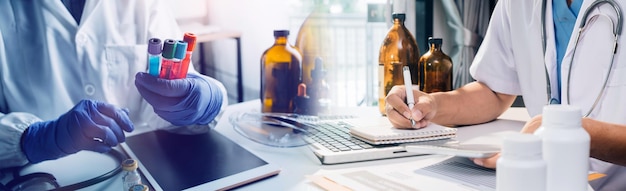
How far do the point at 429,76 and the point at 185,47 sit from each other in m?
0.72

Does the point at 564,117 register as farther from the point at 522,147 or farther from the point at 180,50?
the point at 180,50

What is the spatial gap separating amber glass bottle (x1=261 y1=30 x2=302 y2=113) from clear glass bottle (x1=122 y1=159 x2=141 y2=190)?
0.39 meters

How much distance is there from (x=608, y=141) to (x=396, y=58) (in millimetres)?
578

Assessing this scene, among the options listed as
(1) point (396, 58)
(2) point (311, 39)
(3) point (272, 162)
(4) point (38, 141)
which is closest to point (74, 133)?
(4) point (38, 141)

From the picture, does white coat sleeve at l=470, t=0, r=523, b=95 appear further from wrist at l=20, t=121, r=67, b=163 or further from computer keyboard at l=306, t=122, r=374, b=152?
wrist at l=20, t=121, r=67, b=163

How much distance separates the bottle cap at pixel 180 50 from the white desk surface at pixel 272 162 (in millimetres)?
184

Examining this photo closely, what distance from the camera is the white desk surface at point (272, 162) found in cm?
73

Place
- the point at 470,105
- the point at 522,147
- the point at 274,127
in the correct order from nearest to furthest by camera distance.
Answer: the point at 522,147
the point at 274,127
the point at 470,105

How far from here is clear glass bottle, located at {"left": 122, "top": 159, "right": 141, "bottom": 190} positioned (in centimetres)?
76

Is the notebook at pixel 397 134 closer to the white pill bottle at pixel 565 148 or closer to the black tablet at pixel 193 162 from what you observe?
the black tablet at pixel 193 162

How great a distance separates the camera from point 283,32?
1.06m

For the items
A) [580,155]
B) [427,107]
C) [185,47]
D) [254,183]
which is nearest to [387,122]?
[427,107]

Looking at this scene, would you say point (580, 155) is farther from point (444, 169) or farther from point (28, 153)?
point (28, 153)

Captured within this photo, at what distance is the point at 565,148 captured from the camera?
529 millimetres
